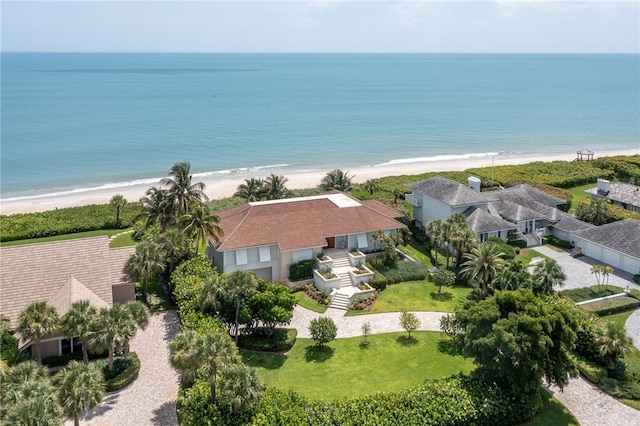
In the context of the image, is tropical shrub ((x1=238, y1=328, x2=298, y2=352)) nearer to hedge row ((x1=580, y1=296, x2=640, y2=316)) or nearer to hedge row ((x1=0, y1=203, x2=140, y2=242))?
hedge row ((x1=580, y1=296, x2=640, y2=316))

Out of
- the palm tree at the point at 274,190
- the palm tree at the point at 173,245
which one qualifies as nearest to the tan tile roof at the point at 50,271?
the palm tree at the point at 173,245

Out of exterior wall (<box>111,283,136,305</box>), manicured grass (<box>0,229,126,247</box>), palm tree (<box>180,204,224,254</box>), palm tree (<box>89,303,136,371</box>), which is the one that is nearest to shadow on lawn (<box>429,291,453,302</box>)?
palm tree (<box>180,204,224,254</box>)

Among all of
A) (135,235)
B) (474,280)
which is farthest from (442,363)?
(135,235)

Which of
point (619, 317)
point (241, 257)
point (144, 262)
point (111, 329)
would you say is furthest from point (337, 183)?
point (111, 329)

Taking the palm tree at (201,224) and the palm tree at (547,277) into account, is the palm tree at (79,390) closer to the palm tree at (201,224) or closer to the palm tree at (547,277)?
the palm tree at (201,224)

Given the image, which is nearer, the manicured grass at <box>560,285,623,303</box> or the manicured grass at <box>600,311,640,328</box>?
the manicured grass at <box>600,311,640,328</box>
